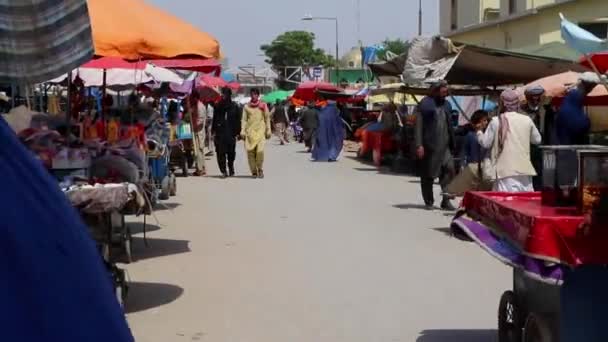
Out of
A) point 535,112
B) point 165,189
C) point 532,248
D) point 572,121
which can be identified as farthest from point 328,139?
point 532,248

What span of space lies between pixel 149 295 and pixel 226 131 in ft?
40.6

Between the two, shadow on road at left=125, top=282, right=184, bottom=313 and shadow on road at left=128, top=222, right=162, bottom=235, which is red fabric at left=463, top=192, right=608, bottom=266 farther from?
shadow on road at left=128, top=222, right=162, bottom=235

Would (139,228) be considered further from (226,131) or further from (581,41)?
(226,131)

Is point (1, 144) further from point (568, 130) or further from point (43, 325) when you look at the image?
point (568, 130)

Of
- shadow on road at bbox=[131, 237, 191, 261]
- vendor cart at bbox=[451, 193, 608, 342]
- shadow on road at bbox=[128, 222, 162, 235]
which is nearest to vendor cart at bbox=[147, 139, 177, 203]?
shadow on road at bbox=[128, 222, 162, 235]

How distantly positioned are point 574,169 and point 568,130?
5259 mm

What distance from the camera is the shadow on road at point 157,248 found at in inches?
400

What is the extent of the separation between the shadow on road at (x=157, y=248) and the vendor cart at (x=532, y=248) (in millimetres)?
4802

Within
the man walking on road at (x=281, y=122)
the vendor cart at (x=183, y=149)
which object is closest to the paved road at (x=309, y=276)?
the vendor cart at (x=183, y=149)

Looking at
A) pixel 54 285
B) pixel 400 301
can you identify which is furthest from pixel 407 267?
pixel 54 285

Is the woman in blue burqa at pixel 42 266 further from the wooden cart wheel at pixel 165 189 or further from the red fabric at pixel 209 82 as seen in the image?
the red fabric at pixel 209 82

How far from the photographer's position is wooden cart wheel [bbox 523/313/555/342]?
16.3 feet

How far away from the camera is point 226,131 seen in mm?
20422

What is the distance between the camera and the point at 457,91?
19.2 m
